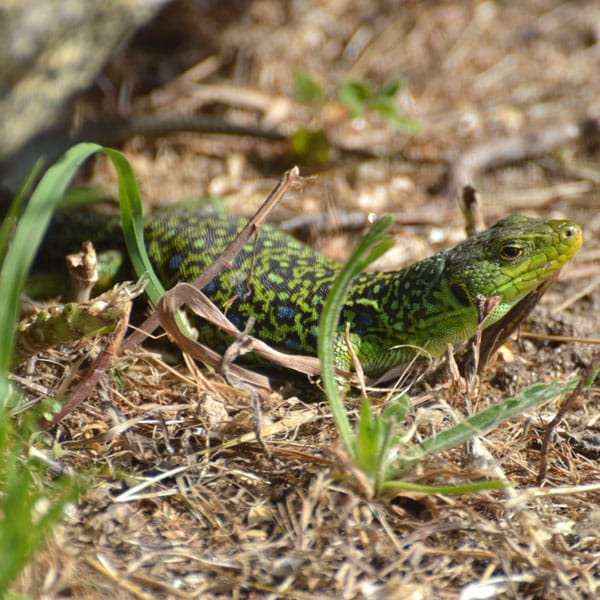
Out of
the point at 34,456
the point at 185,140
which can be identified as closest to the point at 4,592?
the point at 34,456

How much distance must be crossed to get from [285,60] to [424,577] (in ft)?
18.4

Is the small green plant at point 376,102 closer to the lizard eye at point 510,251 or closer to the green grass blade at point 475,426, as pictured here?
the lizard eye at point 510,251

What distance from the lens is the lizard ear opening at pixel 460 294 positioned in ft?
12.9

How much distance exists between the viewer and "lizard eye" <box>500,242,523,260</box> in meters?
3.81

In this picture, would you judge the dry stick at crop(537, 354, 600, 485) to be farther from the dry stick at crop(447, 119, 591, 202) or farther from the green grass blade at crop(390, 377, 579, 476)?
the dry stick at crop(447, 119, 591, 202)

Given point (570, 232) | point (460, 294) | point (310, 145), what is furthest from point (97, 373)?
point (310, 145)

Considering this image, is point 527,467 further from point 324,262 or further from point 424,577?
point 324,262

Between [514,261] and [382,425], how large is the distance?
1.55 metres

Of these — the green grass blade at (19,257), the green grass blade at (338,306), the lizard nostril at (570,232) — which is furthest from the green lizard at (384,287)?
the green grass blade at (19,257)

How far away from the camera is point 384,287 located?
4168 mm

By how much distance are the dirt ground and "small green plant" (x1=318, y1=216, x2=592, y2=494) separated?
0.08 meters

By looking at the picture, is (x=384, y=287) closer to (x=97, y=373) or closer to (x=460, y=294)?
(x=460, y=294)

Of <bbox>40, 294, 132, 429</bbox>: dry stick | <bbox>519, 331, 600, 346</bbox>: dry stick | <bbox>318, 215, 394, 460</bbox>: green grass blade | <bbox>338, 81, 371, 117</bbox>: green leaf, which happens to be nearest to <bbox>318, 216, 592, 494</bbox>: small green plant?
<bbox>318, 215, 394, 460</bbox>: green grass blade

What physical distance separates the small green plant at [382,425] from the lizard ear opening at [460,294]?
1131mm
